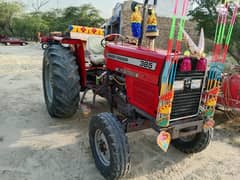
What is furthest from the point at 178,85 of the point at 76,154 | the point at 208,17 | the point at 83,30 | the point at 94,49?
the point at 208,17

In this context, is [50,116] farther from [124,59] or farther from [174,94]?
[174,94]

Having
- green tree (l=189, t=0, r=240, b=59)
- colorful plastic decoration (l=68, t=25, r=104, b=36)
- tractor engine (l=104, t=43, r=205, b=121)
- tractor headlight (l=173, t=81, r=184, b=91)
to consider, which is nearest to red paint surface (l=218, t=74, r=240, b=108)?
tractor engine (l=104, t=43, r=205, b=121)

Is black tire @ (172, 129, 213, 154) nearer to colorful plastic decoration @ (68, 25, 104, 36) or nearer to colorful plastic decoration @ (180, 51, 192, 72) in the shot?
colorful plastic decoration @ (180, 51, 192, 72)

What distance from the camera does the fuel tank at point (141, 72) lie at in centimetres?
212

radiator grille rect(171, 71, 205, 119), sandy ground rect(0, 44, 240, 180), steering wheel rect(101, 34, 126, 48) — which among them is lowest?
sandy ground rect(0, 44, 240, 180)

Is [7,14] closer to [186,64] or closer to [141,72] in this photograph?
[141,72]

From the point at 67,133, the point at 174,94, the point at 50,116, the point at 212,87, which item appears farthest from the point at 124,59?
the point at 50,116

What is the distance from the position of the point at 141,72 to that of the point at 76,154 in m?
1.29

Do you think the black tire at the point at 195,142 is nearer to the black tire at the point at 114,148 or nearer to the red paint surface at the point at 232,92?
the black tire at the point at 114,148

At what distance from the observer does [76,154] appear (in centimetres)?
275

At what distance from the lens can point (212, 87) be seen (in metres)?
2.39

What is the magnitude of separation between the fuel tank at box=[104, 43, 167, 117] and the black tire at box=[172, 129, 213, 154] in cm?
85

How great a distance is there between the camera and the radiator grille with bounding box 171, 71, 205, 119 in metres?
2.18

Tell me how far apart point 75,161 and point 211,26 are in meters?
9.50
